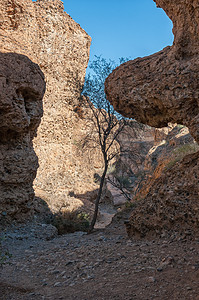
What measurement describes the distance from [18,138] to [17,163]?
2.64ft

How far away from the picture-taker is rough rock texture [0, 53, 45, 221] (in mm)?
6777

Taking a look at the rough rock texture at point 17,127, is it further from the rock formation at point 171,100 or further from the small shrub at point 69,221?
the rock formation at point 171,100

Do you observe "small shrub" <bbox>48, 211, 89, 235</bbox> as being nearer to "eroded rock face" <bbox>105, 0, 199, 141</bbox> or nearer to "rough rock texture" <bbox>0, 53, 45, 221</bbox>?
"rough rock texture" <bbox>0, 53, 45, 221</bbox>

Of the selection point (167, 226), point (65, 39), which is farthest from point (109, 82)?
point (65, 39)

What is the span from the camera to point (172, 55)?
4.40 meters

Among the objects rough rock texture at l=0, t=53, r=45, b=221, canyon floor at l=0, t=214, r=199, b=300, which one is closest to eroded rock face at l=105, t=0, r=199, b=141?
canyon floor at l=0, t=214, r=199, b=300

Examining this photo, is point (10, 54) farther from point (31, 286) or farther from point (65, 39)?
point (65, 39)

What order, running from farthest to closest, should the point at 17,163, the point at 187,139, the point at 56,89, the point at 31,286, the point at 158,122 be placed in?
the point at 56,89 → the point at 187,139 → the point at 17,163 → the point at 158,122 → the point at 31,286

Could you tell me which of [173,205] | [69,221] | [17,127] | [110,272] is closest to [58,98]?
[17,127]

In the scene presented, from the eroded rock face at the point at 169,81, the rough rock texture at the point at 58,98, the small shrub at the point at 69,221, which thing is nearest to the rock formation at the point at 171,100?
the eroded rock face at the point at 169,81

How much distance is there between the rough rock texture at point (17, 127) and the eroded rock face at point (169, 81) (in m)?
3.19

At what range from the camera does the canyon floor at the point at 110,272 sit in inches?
107

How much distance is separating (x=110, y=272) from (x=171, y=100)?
2945mm

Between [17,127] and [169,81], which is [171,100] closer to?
[169,81]
